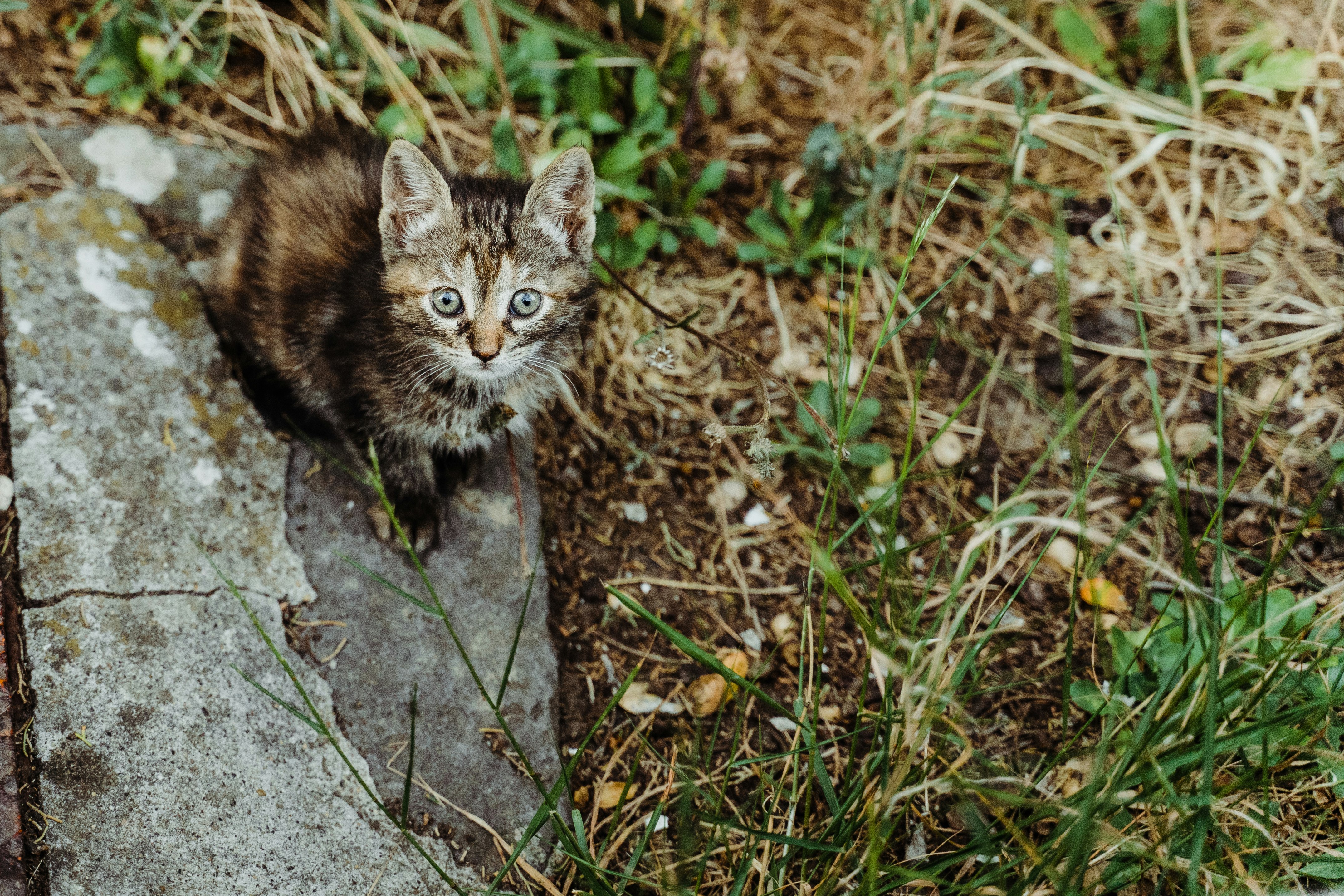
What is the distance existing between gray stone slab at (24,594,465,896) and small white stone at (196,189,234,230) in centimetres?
136

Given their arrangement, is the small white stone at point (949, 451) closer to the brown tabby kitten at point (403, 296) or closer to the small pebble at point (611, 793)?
the brown tabby kitten at point (403, 296)

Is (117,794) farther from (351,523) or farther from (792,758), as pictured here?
(792,758)

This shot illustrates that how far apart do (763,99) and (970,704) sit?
99.3 inches

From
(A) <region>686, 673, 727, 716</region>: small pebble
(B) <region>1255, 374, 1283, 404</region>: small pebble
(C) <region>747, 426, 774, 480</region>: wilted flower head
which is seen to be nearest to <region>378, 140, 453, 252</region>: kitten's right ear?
(C) <region>747, 426, 774, 480</region>: wilted flower head

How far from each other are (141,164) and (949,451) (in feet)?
9.72

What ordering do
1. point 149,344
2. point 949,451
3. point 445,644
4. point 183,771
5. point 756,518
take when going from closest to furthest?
point 183,771 < point 445,644 < point 149,344 < point 756,518 < point 949,451

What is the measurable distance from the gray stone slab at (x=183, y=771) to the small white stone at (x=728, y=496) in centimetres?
135

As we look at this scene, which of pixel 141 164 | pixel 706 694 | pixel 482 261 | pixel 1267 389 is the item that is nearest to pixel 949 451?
pixel 1267 389

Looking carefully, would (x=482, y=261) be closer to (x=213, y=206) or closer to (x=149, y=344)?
(x=149, y=344)

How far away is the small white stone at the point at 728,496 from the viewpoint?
292 cm

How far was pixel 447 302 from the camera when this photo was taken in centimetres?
235

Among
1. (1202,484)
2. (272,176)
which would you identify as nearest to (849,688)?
(1202,484)

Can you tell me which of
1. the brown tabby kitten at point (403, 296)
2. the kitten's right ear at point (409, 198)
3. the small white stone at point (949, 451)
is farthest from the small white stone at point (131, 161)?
the small white stone at point (949, 451)

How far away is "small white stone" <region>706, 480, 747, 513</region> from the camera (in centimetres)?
292
